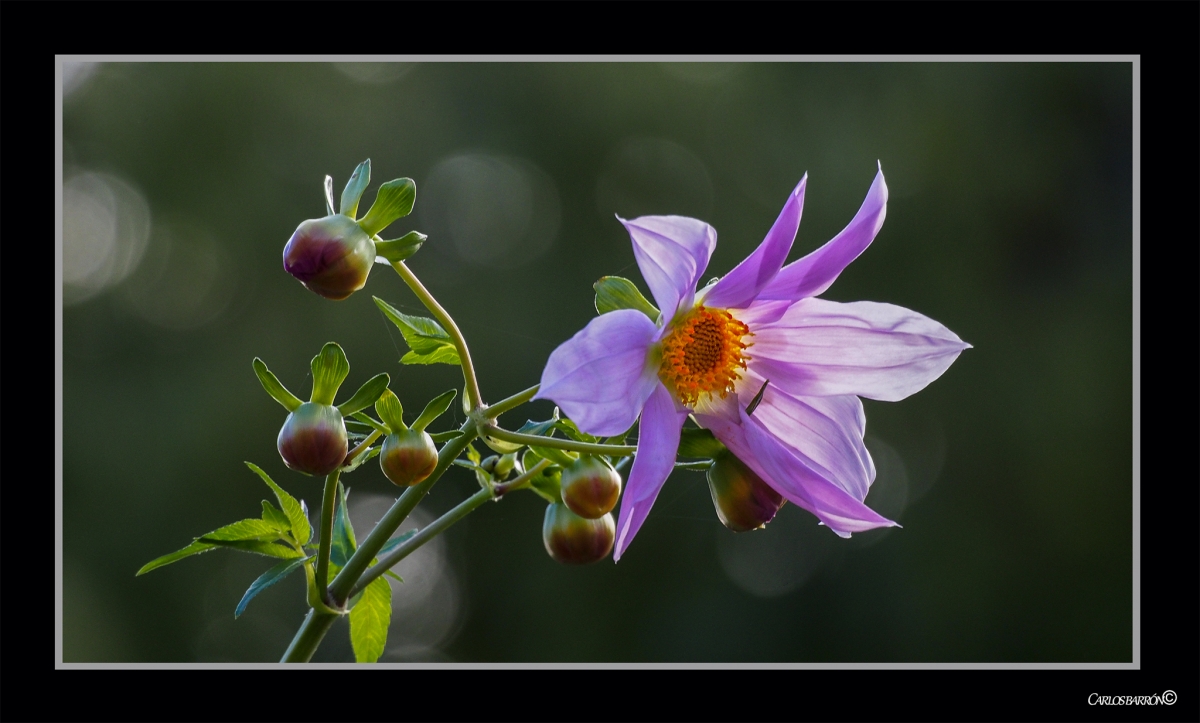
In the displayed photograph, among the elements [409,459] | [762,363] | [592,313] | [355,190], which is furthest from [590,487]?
[592,313]

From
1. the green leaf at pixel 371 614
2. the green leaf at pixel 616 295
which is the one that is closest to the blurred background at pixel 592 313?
the green leaf at pixel 371 614

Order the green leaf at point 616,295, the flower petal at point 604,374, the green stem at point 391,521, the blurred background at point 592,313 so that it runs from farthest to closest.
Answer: the blurred background at point 592,313 < the green leaf at point 616,295 < the green stem at point 391,521 < the flower petal at point 604,374

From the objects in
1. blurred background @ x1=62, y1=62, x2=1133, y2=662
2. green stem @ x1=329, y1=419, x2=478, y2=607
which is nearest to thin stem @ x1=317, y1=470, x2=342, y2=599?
green stem @ x1=329, y1=419, x2=478, y2=607

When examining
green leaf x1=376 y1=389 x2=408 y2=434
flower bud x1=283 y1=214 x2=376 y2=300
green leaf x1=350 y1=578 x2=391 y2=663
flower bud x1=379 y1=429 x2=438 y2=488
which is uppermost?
flower bud x1=283 y1=214 x2=376 y2=300

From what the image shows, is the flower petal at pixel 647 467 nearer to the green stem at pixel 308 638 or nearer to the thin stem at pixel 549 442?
the thin stem at pixel 549 442

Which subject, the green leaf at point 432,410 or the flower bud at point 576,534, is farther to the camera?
the flower bud at point 576,534

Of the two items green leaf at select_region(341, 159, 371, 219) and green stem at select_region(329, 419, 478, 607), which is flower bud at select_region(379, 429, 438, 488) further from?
green leaf at select_region(341, 159, 371, 219)

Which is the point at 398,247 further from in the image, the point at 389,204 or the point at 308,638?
the point at 308,638
